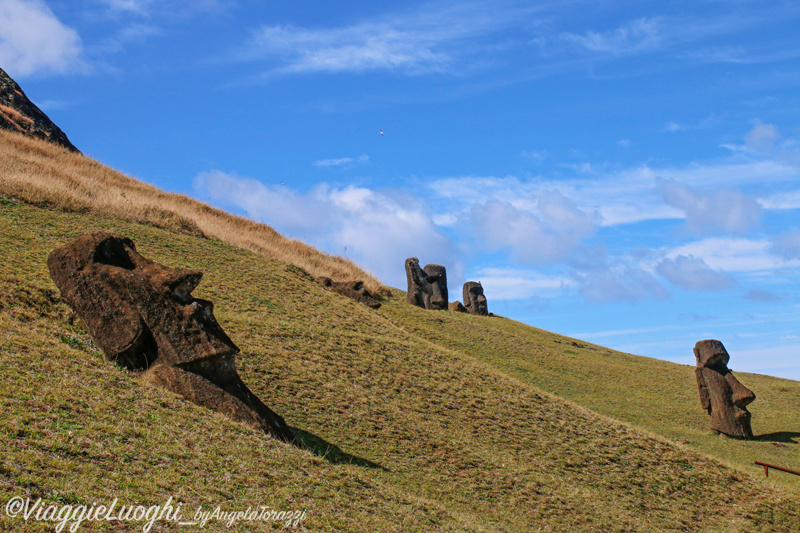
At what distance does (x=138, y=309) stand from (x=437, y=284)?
3058cm

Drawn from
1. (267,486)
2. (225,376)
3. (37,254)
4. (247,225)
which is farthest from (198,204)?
(267,486)

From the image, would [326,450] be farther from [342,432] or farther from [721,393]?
[721,393]

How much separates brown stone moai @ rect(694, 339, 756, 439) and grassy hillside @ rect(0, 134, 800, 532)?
1.06 meters

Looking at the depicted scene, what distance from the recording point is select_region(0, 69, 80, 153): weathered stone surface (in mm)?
41969

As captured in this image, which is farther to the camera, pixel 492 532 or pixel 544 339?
pixel 544 339

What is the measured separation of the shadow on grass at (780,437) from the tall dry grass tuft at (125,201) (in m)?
21.3

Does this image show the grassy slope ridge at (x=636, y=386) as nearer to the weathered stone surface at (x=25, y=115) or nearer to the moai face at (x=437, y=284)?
the moai face at (x=437, y=284)

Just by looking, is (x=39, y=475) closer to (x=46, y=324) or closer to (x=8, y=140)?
(x=46, y=324)

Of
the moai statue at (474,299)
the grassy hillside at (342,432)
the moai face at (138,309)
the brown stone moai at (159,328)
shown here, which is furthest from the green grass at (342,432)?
the moai statue at (474,299)

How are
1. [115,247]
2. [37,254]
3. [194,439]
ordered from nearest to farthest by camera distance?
1. [194,439]
2. [115,247]
3. [37,254]

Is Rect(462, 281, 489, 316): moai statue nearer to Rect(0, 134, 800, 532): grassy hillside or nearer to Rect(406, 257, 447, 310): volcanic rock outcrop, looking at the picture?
Rect(406, 257, 447, 310): volcanic rock outcrop

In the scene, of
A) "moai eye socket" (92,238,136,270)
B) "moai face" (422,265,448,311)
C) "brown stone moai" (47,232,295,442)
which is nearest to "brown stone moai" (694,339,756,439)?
"brown stone moai" (47,232,295,442)

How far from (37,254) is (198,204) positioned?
813 inches

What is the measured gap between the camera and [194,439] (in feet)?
32.0
